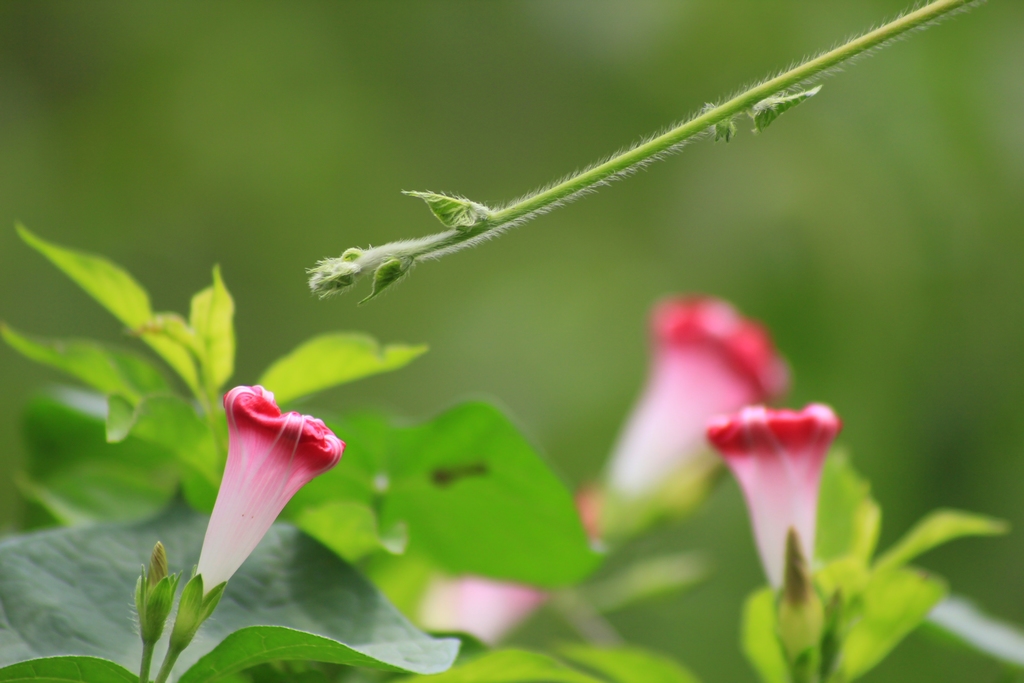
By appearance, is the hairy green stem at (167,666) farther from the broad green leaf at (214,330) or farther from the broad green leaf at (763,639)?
the broad green leaf at (763,639)

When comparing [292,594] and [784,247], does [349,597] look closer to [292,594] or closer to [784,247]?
[292,594]

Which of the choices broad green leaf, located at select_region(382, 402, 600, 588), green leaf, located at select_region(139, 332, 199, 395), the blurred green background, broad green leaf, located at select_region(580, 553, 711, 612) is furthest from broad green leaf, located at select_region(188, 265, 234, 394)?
the blurred green background

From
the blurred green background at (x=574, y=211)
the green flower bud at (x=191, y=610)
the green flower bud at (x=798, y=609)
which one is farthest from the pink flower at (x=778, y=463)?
the blurred green background at (x=574, y=211)

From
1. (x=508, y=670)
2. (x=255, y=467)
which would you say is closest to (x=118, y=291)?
(x=255, y=467)

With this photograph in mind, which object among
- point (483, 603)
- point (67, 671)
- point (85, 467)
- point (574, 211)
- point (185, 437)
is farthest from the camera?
point (574, 211)

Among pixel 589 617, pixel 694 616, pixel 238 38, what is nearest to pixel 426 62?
pixel 238 38

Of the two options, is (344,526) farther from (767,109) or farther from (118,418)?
(767,109)
